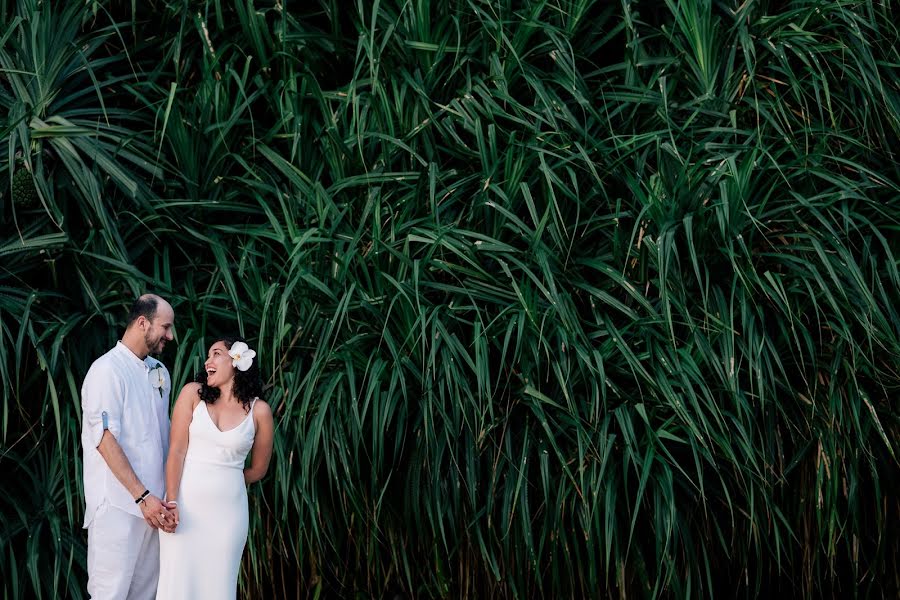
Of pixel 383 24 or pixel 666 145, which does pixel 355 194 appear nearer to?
pixel 383 24

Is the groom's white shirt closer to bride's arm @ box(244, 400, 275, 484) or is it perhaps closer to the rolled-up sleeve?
the rolled-up sleeve

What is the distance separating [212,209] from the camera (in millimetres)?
4598

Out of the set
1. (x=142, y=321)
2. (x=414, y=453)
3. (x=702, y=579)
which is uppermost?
(x=142, y=321)

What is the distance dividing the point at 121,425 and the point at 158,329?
33 cm

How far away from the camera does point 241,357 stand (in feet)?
11.3

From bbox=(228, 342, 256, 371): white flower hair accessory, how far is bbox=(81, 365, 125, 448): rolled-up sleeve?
1.14ft

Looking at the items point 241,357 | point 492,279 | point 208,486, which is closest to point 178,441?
point 208,486

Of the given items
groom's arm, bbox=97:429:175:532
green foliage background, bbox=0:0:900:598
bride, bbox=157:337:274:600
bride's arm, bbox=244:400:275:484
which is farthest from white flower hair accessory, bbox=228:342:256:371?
green foliage background, bbox=0:0:900:598

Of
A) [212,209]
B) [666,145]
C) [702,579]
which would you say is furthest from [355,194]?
[702,579]

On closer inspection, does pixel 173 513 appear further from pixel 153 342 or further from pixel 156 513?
pixel 153 342

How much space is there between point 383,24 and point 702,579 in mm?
2638

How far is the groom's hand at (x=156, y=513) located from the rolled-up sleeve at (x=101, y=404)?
23cm

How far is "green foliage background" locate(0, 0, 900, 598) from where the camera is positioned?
3986 millimetres

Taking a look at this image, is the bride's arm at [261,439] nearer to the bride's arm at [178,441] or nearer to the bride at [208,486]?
the bride at [208,486]
